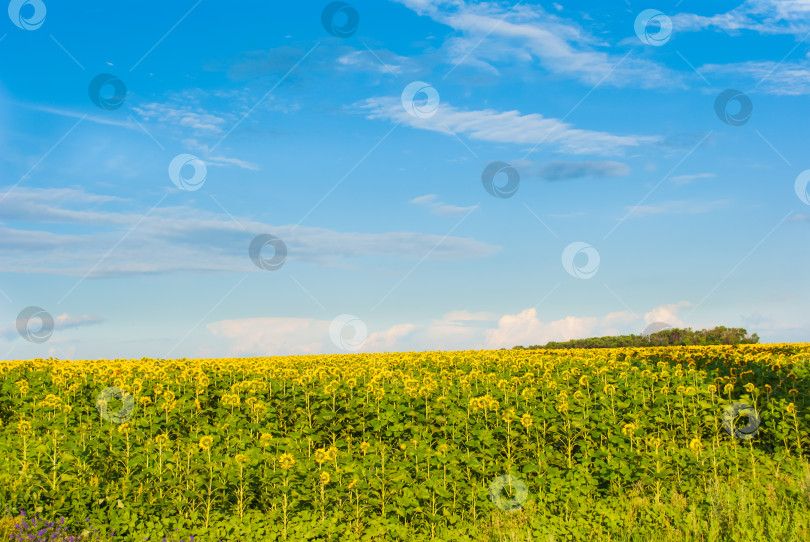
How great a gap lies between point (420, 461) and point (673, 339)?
38239 mm

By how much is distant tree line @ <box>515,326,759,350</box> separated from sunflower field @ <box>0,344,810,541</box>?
28007mm

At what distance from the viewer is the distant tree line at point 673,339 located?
40.9 metres

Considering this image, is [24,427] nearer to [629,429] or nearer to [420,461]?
[420,461]

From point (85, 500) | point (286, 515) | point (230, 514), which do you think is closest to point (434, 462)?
point (286, 515)

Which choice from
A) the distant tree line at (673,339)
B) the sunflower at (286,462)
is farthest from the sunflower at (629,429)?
the distant tree line at (673,339)

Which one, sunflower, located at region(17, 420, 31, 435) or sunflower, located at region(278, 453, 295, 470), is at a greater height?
sunflower, located at region(17, 420, 31, 435)

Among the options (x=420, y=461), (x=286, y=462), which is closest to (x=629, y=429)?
(x=420, y=461)

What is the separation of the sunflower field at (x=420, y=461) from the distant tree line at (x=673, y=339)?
1103 inches

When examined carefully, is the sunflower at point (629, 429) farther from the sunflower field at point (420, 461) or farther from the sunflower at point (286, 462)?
the sunflower at point (286, 462)

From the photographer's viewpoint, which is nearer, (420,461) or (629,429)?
(420,461)

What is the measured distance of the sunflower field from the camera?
7.37 m

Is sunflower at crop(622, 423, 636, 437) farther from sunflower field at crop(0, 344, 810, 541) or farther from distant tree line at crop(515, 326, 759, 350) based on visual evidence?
distant tree line at crop(515, 326, 759, 350)

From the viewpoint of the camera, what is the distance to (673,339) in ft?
138

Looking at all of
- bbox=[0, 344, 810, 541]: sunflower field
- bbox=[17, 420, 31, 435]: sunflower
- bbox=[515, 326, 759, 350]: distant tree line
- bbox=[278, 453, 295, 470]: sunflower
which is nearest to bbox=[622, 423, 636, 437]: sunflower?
bbox=[0, 344, 810, 541]: sunflower field
